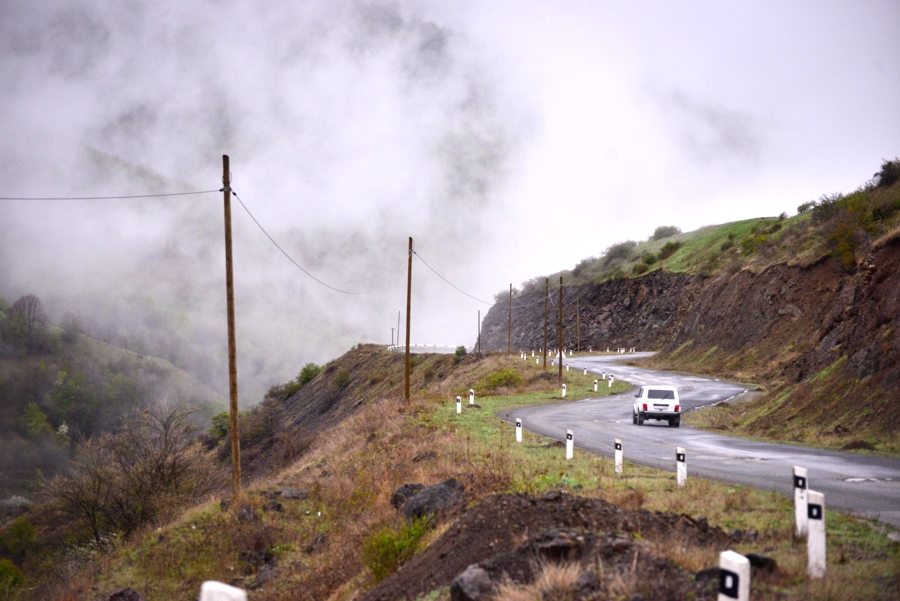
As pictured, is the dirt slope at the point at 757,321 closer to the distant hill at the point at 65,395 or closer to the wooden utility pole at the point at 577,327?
the wooden utility pole at the point at 577,327

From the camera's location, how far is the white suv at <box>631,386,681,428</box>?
25844 mm

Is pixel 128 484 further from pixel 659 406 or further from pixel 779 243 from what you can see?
pixel 779 243

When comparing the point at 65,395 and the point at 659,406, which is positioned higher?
the point at 659,406

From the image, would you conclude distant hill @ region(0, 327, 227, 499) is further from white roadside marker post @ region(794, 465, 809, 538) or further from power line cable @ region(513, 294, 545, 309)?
white roadside marker post @ region(794, 465, 809, 538)

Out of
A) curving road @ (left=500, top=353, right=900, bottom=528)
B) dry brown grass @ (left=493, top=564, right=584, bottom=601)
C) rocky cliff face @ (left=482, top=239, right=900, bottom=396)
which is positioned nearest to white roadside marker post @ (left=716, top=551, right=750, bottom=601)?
dry brown grass @ (left=493, top=564, right=584, bottom=601)

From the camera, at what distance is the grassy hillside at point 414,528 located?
670 cm

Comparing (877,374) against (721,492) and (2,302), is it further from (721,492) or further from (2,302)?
(2,302)

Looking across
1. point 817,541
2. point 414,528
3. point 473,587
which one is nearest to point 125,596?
point 414,528

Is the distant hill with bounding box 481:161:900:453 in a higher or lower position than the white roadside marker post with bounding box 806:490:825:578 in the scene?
higher

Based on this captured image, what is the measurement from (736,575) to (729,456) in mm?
13145

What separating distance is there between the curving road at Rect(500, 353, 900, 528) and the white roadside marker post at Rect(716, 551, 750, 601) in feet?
17.2

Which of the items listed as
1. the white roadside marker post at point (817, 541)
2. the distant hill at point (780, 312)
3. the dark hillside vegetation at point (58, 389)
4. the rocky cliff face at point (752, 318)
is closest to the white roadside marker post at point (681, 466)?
the white roadside marker post at point (817, 541)

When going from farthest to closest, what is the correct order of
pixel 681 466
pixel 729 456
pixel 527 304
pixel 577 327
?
1. pixel 527 304
2. pixel 577 327
3. pixel 729 456
4. pixel 681 466

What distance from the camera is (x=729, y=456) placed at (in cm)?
1645
